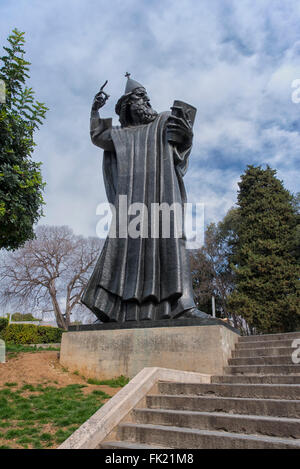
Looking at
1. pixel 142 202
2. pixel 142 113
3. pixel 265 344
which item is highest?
pixel 142 113

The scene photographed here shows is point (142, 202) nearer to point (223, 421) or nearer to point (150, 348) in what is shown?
point (150, 348)

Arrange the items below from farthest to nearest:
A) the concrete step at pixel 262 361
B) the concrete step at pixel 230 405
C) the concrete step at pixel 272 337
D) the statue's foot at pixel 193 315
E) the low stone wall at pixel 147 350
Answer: the concrete step at pixel 272 337
the statue's foot at pixel 193 315
the low stone wall at pixel 147 350
the concrete step at pixel 262 361
the concrete step at pixel 230 405

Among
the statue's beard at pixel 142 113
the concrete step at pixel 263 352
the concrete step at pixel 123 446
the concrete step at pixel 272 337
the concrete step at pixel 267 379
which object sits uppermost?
the statue's beard at pixel 142 113

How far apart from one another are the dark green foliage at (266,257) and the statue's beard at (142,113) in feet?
48.5

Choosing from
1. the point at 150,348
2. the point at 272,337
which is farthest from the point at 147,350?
the point at 272,337

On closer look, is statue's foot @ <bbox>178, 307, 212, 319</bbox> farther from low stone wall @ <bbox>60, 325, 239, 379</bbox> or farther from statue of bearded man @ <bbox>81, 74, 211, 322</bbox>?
low stone wall @ <bbox>60, 325, 239, 379</bbox>

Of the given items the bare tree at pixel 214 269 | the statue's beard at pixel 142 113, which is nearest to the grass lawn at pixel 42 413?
the statue's beard at pixel 142 113

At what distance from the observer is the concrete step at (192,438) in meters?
2.68

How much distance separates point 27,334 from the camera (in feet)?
49.2

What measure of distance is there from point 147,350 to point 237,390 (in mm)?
2199

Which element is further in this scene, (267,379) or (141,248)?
(141,248)

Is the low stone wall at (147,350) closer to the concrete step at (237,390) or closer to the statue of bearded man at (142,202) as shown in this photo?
the statue of bearded man at (142,202)

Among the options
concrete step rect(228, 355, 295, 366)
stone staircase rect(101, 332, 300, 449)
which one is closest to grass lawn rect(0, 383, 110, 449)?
stone staircase rect(101, 332, 300, 449)
